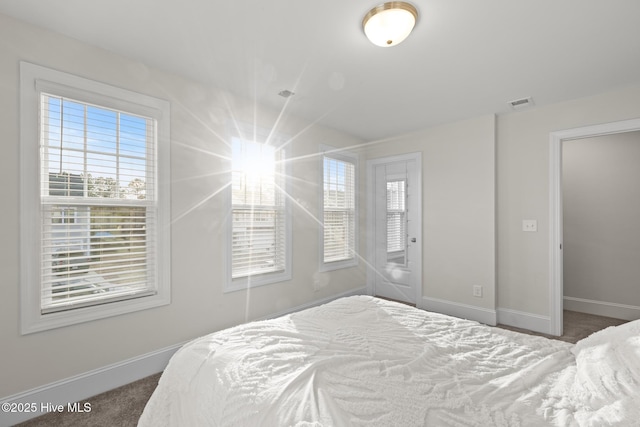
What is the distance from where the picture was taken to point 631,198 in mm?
3738

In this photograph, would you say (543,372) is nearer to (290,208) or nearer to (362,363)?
(362,363)

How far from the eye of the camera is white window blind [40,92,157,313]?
207cm

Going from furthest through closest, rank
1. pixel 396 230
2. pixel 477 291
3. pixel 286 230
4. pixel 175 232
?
1. pixel 396 230
2. pixel 477 291
3. pixel 286 230
4. pixel 175 232

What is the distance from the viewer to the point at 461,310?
3.87 metres

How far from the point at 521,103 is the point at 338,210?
99.1 inches

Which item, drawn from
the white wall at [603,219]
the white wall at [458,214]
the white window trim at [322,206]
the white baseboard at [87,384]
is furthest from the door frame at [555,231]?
the white baseboard at [87,384]

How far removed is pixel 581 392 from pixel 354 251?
359cm

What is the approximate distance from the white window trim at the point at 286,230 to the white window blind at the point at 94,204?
70 centimetres

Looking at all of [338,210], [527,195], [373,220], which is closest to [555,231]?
[527,195]

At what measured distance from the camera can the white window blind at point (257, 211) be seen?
3164 millimetres

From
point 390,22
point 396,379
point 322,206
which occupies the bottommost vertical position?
point 396,379

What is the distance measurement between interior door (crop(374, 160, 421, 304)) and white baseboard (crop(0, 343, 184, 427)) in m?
3.16

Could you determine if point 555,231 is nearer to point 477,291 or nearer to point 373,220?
point 477,291

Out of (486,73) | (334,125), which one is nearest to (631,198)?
(486,73)
